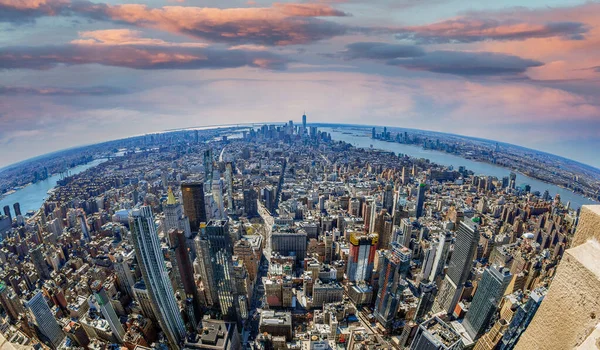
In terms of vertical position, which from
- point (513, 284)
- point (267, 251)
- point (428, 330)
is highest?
point (428, 330)

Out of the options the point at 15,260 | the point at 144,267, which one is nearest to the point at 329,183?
the point at 144,267

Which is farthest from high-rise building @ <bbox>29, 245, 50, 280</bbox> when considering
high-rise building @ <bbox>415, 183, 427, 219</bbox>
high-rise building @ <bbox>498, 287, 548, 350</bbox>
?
high-rise building @ <bbox>415, 183, 427, 219</bbox>

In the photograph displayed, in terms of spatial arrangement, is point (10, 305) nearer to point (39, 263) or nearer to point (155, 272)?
point (39, 263)

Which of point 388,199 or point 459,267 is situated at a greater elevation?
point 459,267

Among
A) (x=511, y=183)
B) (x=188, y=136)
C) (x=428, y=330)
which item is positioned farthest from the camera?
(x=188, y=136)

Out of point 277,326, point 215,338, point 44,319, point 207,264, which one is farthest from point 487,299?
point 44,319

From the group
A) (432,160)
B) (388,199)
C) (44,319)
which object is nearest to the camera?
(44,319)

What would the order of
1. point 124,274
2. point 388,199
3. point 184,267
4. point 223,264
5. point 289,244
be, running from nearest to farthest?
point 223,264
point 184,267
point 124,274
point 289,244
point 388,199

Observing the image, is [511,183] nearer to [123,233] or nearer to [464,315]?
[464,315]
